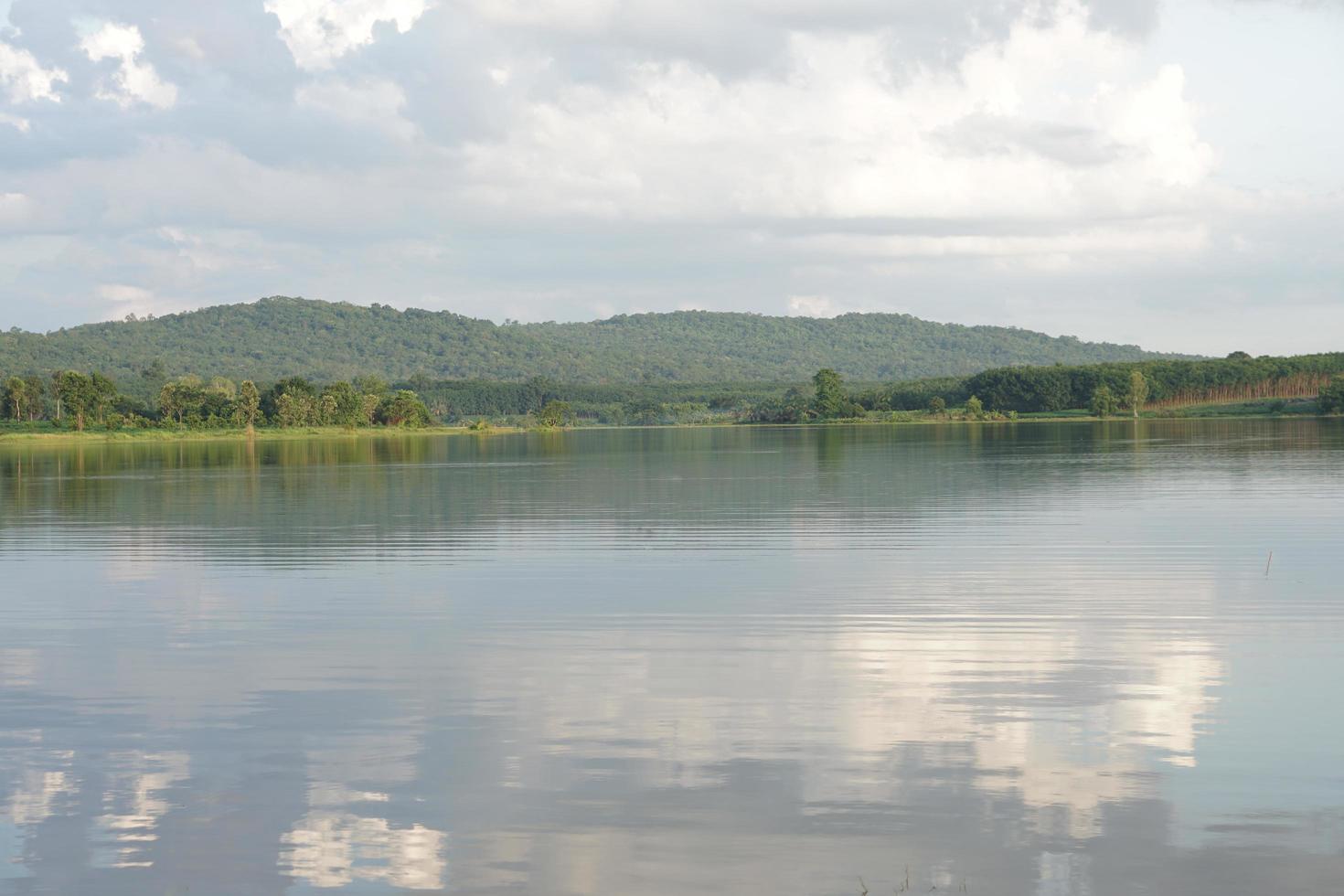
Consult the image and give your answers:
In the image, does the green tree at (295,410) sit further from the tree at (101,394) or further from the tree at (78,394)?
the tree at (78,394)

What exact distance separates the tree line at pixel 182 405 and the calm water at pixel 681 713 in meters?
143

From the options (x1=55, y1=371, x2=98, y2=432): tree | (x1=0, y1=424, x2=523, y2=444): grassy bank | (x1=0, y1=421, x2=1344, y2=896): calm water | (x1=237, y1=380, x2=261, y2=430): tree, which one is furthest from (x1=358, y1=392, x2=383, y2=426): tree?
(x1=0, y1=421, x2=1344, y2=896): calm water

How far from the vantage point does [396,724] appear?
13023 mm

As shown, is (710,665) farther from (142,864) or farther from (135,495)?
(135,495)

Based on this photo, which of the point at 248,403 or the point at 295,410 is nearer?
the point at 248,403

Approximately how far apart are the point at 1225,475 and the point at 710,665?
4316 centimetres

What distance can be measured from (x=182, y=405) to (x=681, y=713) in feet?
574

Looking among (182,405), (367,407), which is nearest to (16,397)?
(182,405)

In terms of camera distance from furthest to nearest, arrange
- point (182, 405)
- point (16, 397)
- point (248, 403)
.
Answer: point (182, 405) → point (16, 397) → point (248, 403)

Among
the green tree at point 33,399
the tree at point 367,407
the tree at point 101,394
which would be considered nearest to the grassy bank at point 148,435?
the tree at point 101,394

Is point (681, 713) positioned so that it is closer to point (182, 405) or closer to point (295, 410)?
point (295, 410)

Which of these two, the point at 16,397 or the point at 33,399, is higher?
the point at 16,397

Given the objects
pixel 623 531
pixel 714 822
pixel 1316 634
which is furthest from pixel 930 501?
pixel 714 822

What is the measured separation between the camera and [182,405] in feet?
573
